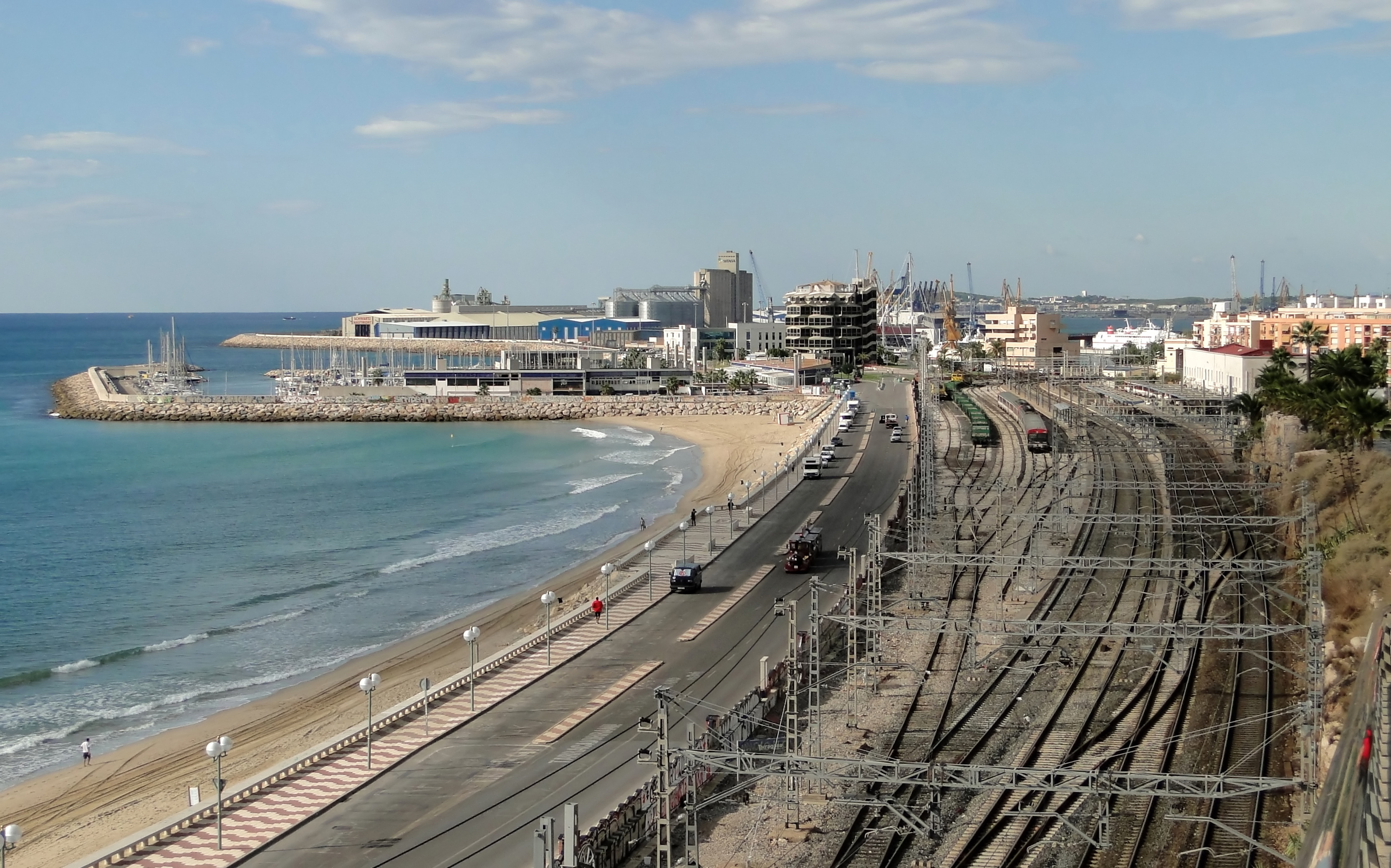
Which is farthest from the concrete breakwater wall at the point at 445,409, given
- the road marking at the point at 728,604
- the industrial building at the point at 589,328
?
the road marking at the point at 728,604

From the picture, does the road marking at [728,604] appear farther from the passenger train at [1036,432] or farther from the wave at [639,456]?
the wave at [639,456]

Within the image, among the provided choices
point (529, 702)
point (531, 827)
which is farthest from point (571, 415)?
point (531, 827)

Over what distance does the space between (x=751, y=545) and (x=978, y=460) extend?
17.3 metres

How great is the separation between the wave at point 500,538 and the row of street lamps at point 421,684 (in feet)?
17.6

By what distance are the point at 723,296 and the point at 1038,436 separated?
115007mm

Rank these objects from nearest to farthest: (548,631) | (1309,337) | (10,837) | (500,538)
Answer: (10,837) < (548,631) < (500,538) < (1309,337)

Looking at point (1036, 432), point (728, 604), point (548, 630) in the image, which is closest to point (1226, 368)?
point (1036, 432)

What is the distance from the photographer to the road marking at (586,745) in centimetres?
1659

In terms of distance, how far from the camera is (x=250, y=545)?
1454 inches

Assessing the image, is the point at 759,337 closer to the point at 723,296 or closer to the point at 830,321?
the point at 830,321

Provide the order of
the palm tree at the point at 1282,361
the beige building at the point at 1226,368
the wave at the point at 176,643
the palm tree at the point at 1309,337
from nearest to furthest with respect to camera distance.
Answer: the wave at the point at 176,643 → the palm tree at the point at 1282,361 → the beige building at the point at 1226,368 → the palm tree at the point at 1309,337

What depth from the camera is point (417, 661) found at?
78.2 feet

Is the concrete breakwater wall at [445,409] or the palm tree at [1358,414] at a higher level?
the palm tree at [1358,414]

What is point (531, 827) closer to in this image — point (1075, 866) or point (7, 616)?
point (1075, 866)
